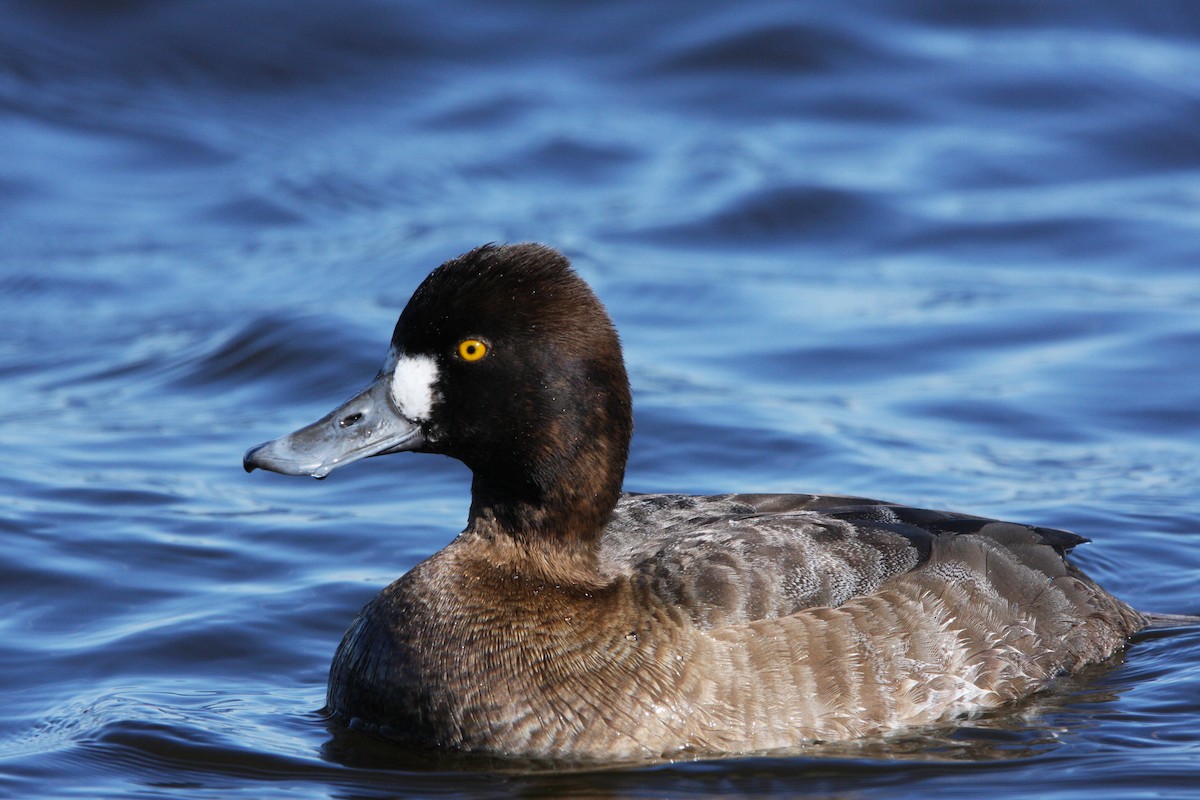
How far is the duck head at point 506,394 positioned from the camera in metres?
5.80

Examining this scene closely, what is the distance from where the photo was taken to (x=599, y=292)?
38.8ft

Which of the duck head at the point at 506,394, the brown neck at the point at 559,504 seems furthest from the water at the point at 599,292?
the duck head at the point at 506,394

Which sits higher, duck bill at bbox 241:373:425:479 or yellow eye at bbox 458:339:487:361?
yellow eye at bbox 458:339:487:361

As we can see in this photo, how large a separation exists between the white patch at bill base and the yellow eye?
0.11 metres

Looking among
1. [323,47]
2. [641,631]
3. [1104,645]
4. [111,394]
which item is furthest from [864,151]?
[641,631]

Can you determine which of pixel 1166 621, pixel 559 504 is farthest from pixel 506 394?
pixel 1166 621

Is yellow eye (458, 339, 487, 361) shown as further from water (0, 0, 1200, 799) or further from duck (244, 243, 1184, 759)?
water (0, 0, 1200, 799)

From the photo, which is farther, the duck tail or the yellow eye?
the duck tail

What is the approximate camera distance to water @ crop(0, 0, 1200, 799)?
6238 millimetres

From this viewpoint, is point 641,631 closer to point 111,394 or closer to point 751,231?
point 111,394

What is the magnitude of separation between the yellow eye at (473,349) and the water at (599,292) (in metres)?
1.30

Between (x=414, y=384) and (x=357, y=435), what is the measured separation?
0.26 metres

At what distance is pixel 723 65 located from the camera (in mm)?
16016

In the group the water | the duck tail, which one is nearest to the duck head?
the water
